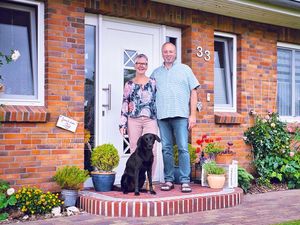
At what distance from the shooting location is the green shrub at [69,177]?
5.78 m

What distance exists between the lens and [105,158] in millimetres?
5996

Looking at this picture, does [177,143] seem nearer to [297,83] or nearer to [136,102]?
[136,102]

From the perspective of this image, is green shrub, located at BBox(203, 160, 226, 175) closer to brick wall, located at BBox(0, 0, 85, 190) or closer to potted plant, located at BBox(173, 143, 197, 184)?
potted plant, located at BBox(173, 143, 197, 184)

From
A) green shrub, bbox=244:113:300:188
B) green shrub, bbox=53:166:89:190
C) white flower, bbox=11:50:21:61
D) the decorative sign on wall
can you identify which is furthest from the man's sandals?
white flower, bbox=11:50:21:61

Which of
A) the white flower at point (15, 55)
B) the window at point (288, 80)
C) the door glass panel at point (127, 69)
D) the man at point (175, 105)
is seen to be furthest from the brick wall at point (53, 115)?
the window at point (288, 80)

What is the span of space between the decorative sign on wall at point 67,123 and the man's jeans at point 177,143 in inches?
44.6

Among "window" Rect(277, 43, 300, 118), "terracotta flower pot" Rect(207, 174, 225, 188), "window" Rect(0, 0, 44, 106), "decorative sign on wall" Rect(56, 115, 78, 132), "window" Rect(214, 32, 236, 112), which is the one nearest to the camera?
"window" Rect(0, 0, 44, 106)

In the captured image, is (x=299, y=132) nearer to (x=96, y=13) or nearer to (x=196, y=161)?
(x=196, y=161)

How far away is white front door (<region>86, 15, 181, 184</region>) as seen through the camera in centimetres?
676

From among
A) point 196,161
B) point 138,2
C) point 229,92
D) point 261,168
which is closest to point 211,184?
point 196,161

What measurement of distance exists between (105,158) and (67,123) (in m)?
0.69

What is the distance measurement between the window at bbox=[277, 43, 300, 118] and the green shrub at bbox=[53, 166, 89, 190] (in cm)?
481

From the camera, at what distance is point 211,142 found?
23.9 ft

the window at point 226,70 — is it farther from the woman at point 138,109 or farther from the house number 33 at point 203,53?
the woman at point 138,109
